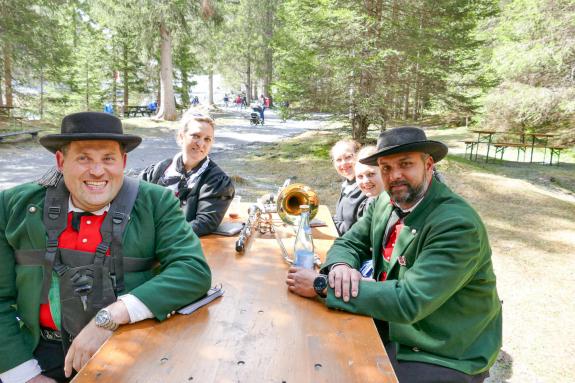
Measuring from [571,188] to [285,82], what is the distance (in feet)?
26.9

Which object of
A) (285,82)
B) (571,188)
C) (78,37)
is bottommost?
(571,188)

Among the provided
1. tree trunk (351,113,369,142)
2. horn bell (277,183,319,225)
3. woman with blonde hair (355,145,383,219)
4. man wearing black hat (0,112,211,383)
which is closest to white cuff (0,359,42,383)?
man wearing black hat (0,112,211,383)

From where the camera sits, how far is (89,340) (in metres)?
1.78

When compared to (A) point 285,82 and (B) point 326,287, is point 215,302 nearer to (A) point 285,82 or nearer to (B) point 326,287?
(B) point 326,287

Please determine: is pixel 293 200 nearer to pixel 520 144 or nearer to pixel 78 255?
pixel 78 255

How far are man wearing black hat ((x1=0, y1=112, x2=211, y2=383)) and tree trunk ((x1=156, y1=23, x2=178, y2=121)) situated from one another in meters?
20.2

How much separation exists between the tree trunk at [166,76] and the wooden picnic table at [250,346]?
20704mm

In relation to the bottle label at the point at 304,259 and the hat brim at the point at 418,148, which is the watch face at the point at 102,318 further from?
the hat brim at the point at 418,148

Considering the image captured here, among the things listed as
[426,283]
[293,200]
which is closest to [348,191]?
[293,200]

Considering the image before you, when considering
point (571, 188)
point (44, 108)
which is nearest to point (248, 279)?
point (571, 188)

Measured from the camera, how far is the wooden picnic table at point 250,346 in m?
1.49

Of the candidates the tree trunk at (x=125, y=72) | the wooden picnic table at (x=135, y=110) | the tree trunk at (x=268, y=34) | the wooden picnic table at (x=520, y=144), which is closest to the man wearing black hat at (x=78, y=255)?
the wooden picnic table at (x=520, y=144)

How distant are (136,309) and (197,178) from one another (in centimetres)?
166

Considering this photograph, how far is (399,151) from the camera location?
87.1 inches
